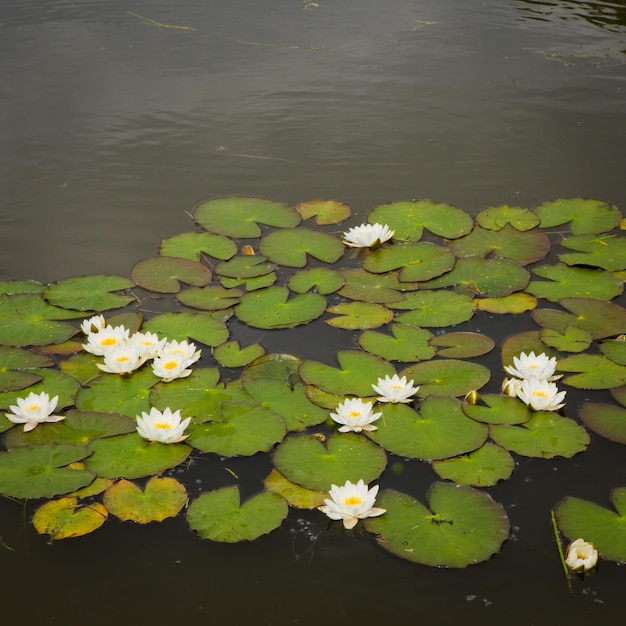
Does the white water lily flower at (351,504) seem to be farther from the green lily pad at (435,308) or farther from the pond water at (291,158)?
the green lily pad at (435,308)

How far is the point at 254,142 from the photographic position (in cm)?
473

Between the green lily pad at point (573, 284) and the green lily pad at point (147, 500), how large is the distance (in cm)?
182

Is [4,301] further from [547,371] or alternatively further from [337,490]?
[547,371]

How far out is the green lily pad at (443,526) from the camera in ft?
7.32

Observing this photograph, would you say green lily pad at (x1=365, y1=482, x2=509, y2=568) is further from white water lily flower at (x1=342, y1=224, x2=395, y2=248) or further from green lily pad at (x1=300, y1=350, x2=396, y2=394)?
white water lily flower at (x1=342, y1=224, x2=395, y2=248)

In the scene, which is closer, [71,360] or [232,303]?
[71,360]

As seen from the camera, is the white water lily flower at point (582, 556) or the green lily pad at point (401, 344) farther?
the green lily pad at point (401, 344)

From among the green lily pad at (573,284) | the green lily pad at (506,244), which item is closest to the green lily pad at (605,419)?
the green lily pad at (573,284)

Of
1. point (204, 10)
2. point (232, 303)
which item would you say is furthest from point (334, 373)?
point (204, 10)

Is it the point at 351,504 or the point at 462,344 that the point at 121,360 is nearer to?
the point at 351,504

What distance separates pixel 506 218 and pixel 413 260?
2.09ft

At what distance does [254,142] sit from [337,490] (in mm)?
2891

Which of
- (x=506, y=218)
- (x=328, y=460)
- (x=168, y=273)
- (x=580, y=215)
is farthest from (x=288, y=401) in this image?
(x=580, y=215)

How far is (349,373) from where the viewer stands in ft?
9.64
